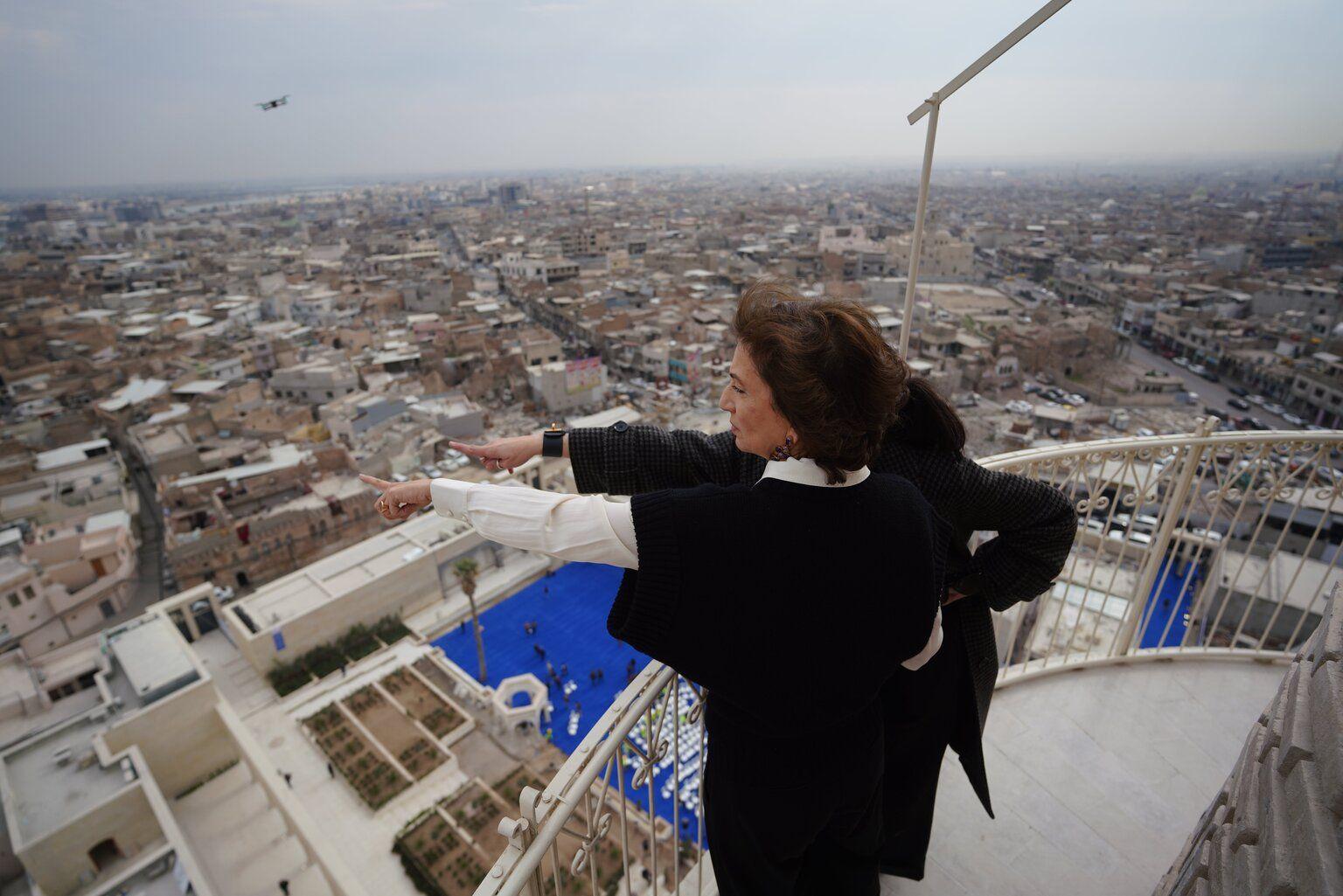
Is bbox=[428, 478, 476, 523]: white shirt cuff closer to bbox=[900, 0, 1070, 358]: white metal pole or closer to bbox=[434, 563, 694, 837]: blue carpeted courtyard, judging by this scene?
bbox=[900, 0, 1070, 358]: white metal pole

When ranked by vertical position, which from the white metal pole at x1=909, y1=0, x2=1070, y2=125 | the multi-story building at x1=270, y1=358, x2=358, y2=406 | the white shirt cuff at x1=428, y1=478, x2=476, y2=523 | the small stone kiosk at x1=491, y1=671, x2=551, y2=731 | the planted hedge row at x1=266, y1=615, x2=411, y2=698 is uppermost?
the white metal pole at x1=909, y1=0, x2=1070, y2=125

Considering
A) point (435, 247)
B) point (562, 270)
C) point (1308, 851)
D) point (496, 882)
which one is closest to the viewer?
point (1308, 851)

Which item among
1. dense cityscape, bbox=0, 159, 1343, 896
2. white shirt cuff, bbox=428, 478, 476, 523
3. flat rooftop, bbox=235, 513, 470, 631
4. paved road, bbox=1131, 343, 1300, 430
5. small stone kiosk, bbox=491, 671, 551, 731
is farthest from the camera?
paved road, bbox=1131, 343, 1300, 430

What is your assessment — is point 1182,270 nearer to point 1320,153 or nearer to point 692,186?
point 1320,153

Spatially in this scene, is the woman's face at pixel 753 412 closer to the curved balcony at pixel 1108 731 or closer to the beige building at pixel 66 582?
the curved balcony at pixel 1108 731

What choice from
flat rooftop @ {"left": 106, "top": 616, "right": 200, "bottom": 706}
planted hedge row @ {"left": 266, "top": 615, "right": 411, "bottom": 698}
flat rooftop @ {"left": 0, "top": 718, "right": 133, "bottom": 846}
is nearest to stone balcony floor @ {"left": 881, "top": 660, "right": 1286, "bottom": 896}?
flat rooftop @ {"left": 0, "top": 718, "right": 133, "bottom": 846}

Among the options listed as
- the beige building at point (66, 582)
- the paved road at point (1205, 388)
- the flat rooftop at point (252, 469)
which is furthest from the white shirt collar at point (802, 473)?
the paved road at point (1205, 388)

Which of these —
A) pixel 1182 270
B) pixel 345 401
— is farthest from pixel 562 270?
pixel 1182 270
